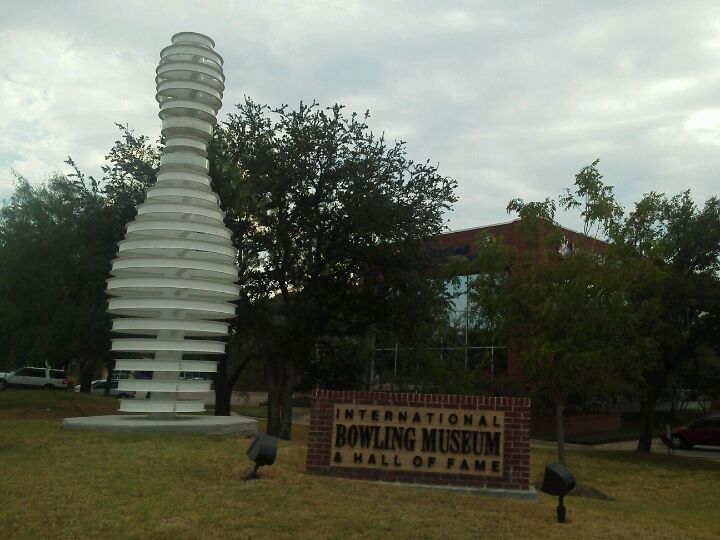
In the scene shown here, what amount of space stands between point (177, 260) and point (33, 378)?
29.6 m

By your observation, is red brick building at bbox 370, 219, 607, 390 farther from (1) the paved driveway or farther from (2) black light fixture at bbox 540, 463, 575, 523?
(2) black light fixture at bbox 540, 463, 575, 523

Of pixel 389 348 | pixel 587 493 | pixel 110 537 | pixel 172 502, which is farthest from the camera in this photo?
pixel 389 348

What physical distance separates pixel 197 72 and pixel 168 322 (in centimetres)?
605

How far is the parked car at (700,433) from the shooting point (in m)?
30.0

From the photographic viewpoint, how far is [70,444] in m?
12.5

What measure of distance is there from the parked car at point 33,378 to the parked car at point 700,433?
3221cm

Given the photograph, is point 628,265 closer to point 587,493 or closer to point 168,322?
point 587,493

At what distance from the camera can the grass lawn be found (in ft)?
25.0

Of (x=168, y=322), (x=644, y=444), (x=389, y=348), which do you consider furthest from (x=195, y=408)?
(x=389, y=348)

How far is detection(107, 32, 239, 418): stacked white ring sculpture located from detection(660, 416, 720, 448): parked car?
21.6 meters

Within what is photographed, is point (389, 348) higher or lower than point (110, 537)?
higher

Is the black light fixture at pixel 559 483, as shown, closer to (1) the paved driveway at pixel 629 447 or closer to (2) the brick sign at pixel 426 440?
(2) the brick sign at pixel 426 440

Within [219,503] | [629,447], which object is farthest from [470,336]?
[219,503]

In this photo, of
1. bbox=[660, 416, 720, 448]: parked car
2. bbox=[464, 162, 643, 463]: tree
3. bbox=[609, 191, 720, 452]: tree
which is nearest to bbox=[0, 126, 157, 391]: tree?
bbox=[464, 162, 643, 463]: tree
